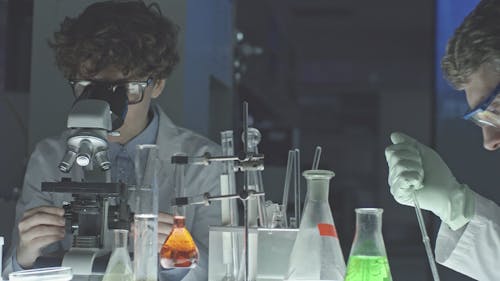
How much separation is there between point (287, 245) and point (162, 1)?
48.0 inches

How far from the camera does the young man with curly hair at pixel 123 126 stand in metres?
1.85

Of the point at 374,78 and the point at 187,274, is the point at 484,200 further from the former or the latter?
the point at 374,78

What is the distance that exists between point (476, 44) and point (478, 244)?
0.56 meters

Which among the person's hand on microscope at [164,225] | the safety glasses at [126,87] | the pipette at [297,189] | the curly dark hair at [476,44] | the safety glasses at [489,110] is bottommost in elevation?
the person's hand on microscope at [164,225]

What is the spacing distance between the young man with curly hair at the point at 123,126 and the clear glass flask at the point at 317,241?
342mm

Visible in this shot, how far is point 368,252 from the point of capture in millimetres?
1471

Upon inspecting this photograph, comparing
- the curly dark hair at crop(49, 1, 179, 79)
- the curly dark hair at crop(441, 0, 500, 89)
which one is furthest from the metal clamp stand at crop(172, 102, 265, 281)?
the curly dark hair at crop(441, 0, 500, 89)

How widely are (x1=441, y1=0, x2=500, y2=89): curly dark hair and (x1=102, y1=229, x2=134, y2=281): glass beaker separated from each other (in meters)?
0.99

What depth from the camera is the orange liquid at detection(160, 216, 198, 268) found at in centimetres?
159

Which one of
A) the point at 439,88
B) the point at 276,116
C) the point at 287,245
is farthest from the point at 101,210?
the point at 276,116

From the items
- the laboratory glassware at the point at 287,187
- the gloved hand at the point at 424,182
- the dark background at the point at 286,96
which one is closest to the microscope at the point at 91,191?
the laboratory glassware at the point at 287,187

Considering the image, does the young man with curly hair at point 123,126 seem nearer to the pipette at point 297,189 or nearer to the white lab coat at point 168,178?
the white lab coat at point 168,178

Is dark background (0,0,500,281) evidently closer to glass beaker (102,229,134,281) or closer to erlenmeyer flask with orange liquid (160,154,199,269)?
erlenmeyer flask with orange liquid (160,154,199,269)

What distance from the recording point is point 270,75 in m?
3.90
